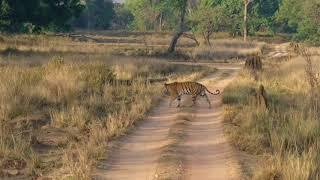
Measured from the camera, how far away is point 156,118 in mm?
14227

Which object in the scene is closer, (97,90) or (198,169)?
(198,169)

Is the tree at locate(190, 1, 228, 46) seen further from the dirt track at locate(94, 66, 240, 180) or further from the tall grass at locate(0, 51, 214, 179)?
the dirt track at locate(94, 66, 240, 180)

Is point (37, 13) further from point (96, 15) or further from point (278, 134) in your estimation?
point (96, 15)

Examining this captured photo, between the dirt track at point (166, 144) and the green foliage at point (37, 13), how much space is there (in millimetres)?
22687

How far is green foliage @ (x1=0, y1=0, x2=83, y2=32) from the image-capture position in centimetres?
3556

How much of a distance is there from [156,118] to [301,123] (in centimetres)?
392

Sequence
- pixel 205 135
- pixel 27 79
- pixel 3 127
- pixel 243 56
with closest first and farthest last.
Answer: pixel 3 127, pixel 205 135, pixel 27 79, pixel 243 56

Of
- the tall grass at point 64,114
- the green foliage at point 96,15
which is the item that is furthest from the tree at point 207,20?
the tall grass at point 64,114

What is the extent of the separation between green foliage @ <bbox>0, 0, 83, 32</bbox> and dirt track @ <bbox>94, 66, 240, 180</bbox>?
22.7 meters

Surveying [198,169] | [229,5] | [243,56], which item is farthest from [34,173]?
[229,5]

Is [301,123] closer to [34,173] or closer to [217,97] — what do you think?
[34,173]

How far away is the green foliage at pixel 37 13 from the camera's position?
35562mm

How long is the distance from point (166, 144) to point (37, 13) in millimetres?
27045

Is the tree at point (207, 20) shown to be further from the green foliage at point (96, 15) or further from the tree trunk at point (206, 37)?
the green foliage at point (96, 15)
